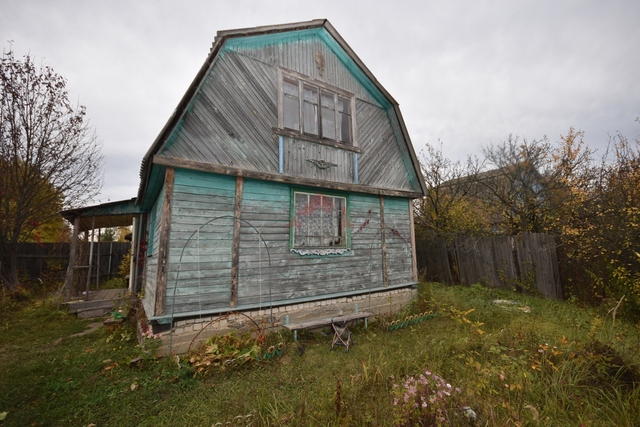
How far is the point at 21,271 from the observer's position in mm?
11422

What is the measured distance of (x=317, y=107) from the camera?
22.3 ft

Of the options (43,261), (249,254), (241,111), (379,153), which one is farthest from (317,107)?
(43,261)

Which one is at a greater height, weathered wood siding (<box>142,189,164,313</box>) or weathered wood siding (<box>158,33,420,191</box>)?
weathered wood siding (<box>158,33,420,191</box>)

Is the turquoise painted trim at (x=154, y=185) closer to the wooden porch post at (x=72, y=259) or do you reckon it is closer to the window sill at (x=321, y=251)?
the wooden porch post at (x=72, y=259)

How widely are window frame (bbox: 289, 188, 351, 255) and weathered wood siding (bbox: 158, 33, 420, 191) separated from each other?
1.26ft

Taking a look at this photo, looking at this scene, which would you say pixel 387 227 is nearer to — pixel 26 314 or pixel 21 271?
pixel 26 314

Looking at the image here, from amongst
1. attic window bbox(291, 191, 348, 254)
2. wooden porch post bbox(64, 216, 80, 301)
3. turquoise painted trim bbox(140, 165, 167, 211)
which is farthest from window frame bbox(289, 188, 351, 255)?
wooden porch post bbox(64, 216, 80, 301)

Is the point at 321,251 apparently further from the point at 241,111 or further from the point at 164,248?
the point at 241,111

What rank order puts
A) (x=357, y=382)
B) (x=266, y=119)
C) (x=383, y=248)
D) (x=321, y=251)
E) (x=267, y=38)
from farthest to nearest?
(x=383, y=248)
(x=321, y=251)
(x=267, y=38)
(x=266, y=119)
(x=357, y=382)

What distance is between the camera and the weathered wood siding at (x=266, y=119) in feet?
17.2

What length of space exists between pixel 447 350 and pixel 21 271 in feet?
53.0

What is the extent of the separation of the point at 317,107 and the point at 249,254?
395 centimetres

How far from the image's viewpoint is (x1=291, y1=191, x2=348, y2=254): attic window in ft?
20.0

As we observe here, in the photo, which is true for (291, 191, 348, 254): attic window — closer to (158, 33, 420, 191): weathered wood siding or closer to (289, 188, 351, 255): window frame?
(289, 188, 351, 255): window frame
